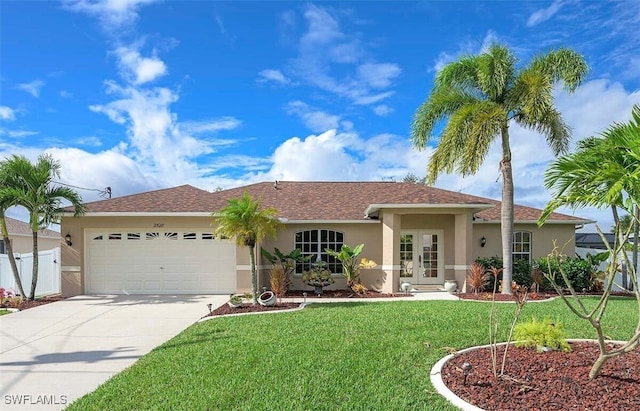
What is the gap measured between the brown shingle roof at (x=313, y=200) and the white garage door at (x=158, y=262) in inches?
40.2

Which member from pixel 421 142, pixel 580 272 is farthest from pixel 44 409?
pixel 580 272

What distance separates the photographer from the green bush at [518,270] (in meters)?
16.0

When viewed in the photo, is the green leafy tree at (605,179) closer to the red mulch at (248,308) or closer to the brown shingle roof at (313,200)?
the red mulch at (248,308)

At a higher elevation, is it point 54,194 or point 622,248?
point 54,194

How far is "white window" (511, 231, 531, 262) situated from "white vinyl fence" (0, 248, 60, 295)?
59.0 feet

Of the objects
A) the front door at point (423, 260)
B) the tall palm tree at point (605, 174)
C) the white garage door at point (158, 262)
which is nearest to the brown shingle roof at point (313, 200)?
the white garage door at point (158, 262)

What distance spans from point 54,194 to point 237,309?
7.53 metres

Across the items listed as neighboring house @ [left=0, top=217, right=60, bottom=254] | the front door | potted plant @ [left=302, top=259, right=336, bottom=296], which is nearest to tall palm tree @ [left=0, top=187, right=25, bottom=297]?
potted plant @ [left=302, top=259, right=336, bottom=296]

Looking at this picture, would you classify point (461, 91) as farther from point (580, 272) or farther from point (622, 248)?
point (622, 248)

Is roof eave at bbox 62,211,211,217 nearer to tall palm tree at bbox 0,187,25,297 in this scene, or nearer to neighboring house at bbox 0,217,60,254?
tall palm tree at bbox 0,187,25,297

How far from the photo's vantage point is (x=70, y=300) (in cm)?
1395

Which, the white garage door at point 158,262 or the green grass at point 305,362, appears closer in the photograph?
the green grass at point 305,362

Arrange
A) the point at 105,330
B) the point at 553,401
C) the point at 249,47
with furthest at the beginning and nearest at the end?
1. the point at 249,47
2. the point at 105,330
3. the point at 553,401

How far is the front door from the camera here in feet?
57.2
